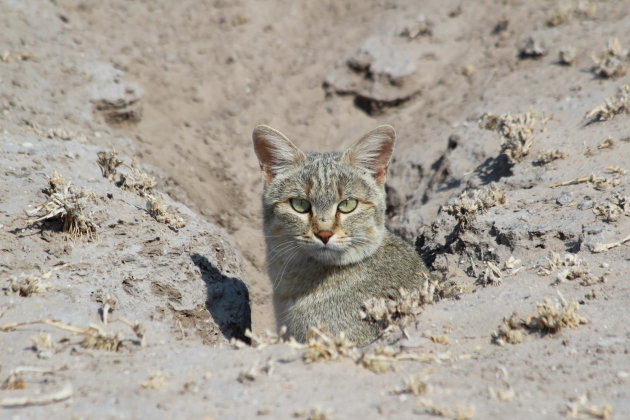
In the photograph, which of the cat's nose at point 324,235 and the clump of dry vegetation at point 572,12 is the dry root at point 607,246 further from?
the clump of dry vegetation at point 572,12

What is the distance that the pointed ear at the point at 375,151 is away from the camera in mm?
5086

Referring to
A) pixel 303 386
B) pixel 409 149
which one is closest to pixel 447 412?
pixel 303 386

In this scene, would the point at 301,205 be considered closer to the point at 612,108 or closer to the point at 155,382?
the point at 155,382

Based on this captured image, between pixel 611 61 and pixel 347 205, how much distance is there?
14.8 ft

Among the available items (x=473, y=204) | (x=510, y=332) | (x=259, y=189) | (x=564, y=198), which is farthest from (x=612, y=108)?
(x=259, y=189)

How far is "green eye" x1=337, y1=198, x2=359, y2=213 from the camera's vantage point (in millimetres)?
4977

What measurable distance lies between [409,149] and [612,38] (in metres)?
2.98

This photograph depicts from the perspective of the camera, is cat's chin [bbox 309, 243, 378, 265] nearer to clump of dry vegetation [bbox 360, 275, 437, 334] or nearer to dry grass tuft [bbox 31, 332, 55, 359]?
clump of dry vegetation [bbox 360, 275, 437, 334]

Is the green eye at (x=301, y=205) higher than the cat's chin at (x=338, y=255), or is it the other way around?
the green eye at (x=301, y=205)

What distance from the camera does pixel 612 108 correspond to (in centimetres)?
645

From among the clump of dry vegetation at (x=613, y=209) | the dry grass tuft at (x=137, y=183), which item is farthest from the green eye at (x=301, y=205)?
the clump of dry vegetation at (x=613, y=209)

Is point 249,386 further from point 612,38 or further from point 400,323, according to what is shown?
point 612,38

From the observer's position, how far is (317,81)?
9.80 metres

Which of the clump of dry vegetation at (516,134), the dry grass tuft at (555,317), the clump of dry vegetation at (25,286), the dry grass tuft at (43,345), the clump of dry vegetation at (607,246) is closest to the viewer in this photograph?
the dry grass tuft at (43,345)
